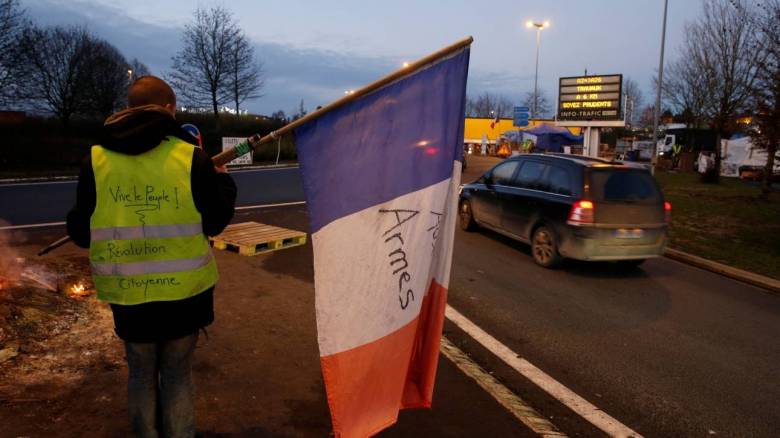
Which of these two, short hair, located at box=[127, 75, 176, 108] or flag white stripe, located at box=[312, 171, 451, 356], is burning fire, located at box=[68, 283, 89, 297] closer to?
short hair, located at box=[127, 75, 176, 108]

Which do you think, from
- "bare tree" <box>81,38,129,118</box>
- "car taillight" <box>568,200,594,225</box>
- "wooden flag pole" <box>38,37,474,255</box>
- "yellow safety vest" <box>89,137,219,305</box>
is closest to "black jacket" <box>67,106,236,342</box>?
"yellow safety vest" <box>89,137,219,305</box>

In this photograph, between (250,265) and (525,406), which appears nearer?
(525,406)

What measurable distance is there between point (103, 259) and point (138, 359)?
50 centimetres

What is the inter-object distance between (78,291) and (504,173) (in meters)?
6.98

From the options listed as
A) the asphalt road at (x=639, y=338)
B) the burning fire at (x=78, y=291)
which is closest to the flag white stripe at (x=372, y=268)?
the asphalt road at (x=639, y=338)

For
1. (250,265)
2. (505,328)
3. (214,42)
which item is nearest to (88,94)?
(214,42)

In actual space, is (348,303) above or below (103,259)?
below

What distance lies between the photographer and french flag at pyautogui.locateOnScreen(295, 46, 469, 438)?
2.48 m

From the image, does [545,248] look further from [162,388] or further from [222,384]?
[162,388]

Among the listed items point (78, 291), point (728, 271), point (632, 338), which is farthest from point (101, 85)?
point (632, 338)

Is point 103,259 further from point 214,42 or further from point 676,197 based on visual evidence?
point 214,42

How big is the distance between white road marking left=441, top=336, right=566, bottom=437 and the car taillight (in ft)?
11.8

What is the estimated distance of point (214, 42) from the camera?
38938 millimetres

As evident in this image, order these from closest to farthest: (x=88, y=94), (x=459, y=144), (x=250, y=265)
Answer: (x=459, y=144) → (x=250, y=265) → (x=88, y=94)
